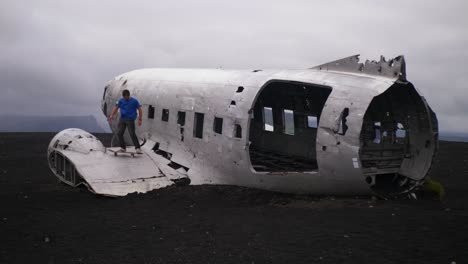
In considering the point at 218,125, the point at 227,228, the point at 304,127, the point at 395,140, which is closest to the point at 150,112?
the point at 218,125

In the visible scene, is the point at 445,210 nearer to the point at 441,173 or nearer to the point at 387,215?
the point at 387,215

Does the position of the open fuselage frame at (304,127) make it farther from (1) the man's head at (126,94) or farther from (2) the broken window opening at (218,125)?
(1) the man's head at (126,94)

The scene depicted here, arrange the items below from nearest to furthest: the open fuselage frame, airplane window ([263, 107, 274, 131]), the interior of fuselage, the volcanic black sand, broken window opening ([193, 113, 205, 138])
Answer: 1. the volcanic black sand
2. the open fuselage frame
3. the interior of fuselage
4. broken window opening ([193, 113, 205, 138])
5. airplane window ([263, 107, 274, 131])

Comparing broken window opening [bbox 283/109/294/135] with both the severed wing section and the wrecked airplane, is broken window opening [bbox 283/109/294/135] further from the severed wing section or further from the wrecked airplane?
the severed wing section

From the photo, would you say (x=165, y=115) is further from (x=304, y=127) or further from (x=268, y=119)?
(x=304, y=127)

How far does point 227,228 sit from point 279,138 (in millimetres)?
8363

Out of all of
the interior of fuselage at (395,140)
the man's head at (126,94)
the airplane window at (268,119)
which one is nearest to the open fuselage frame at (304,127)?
the interior of fuselage at (395,140)

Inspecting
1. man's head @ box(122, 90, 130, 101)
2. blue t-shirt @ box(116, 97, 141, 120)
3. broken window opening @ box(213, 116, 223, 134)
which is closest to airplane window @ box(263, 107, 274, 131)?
broken window opening @ box(213, 116, 223, 134)

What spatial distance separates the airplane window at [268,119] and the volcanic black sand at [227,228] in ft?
18.5

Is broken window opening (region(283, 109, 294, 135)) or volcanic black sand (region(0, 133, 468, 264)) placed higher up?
broken window opening (region(283, 109, 294, 135))

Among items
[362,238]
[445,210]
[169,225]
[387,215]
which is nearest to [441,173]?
[445,210]

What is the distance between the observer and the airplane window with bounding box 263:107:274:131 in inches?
738

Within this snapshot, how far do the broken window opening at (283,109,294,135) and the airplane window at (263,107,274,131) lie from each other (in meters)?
0.58

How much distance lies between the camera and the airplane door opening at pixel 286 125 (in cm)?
1695
